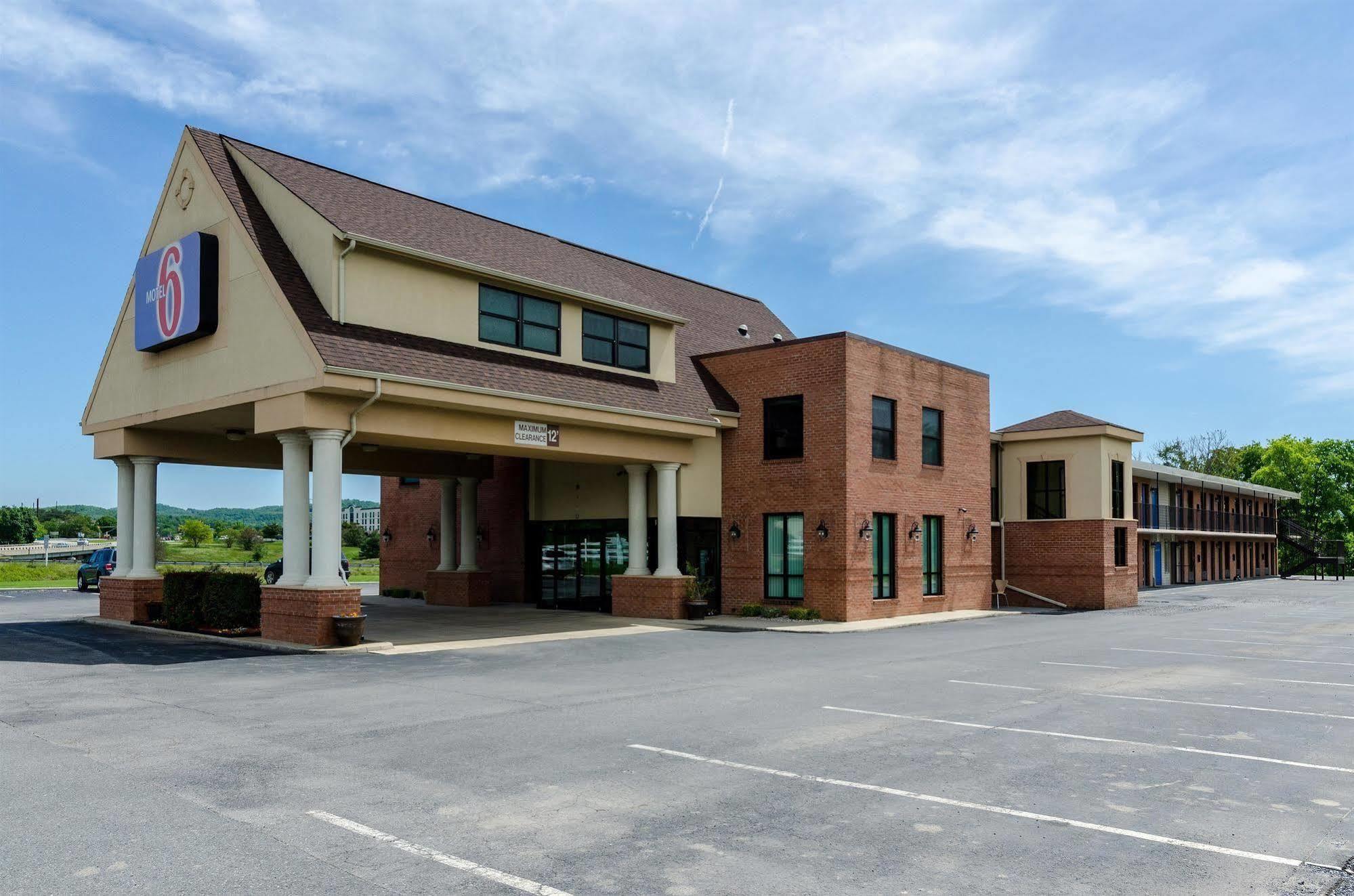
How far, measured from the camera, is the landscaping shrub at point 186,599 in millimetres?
21766

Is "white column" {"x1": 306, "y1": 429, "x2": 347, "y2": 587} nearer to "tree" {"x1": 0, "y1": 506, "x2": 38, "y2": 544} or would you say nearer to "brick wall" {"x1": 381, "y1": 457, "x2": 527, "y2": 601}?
"brick wall" {"x1": 381, "y1": 457, "x2": 527, "y2": 601}

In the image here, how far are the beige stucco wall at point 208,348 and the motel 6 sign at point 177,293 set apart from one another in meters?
0.23

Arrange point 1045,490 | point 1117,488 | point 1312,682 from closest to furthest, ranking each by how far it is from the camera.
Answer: point 1312,682
point 1117,488
point 1045,490

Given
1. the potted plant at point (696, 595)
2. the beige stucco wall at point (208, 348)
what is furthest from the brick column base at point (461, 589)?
the beige stucco wall at point (208, 348)

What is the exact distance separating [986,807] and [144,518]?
22.5 metres

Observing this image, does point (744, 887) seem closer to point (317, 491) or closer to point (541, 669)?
point (541, 669)

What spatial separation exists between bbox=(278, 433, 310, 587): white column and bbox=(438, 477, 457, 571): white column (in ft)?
37.4

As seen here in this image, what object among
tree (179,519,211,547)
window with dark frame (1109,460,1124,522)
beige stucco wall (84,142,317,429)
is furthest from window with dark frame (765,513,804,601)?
tree (179,519,211,547)

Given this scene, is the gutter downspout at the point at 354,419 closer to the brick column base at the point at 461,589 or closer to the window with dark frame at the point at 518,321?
the window with dark frame at the point at 518,321

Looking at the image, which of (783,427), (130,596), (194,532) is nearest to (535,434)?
(783,427)

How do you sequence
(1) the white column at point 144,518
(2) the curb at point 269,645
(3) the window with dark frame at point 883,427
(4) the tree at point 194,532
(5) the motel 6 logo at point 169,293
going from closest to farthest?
1. (2) the curb at point 269,645
2. (5) the motel 6 logo at point 169,293
3. (1) the white column at point 144,518
4. (3) the window with dark frame at point 883,427
5. (4) the tree at point 194,532

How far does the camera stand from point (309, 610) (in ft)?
60.3

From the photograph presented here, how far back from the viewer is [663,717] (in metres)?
11.1

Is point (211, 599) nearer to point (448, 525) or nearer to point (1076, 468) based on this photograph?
point (448, 525)
